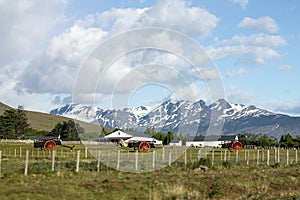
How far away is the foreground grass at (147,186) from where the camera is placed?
23281 mm

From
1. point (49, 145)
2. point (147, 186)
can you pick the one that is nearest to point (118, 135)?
point (49, 145)

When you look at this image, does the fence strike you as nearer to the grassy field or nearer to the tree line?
the grassy field

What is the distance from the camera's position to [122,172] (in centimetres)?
3428

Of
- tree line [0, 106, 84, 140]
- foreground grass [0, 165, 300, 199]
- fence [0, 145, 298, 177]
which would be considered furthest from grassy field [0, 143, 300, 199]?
tree line [0, 106, 84, 140]

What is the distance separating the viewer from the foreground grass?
917 inches

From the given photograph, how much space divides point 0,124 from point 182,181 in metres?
147

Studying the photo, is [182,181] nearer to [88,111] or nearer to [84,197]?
[84,197]

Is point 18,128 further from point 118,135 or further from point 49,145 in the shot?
point 49,145

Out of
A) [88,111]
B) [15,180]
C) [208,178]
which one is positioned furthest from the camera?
[88,111]

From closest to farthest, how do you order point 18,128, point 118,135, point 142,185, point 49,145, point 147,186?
point 147,186 → point 142,185 → point 49,145 → point 118,135 → point 18,128

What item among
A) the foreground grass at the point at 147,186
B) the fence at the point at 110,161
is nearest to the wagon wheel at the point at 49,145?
the fence at the point at 110,161

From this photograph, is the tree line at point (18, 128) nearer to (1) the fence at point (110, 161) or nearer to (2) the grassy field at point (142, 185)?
(1) the fence at point (110, 161)

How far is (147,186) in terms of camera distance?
26516 mm

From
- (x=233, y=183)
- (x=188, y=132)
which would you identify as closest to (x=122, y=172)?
(x=233, y=183)
